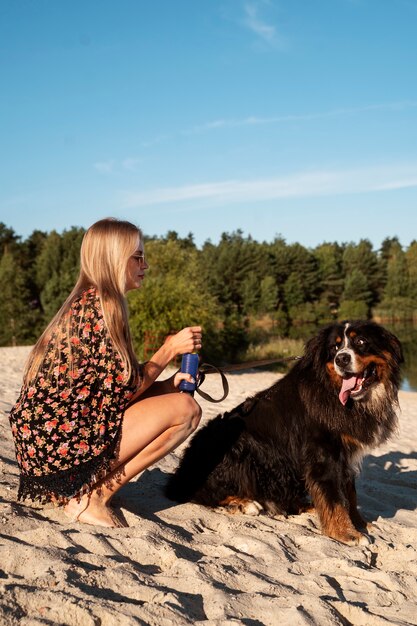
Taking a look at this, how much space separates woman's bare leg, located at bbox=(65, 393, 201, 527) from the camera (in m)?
3.46

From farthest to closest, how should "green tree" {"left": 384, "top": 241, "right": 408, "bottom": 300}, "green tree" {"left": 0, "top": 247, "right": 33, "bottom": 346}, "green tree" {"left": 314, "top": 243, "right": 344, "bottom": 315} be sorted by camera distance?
"green tree" {"left": 314, "top": 243, "right": 344, "bottom": 315} < "green tree" {"left": 384, "top": 241, "right": 408, "bottom": 300} < "green tree" {"left": 0, "top": 247, "right": 33, "bottom": 346}

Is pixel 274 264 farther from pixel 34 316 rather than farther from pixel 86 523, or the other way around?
pixel 86 523

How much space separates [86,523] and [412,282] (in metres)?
68.2

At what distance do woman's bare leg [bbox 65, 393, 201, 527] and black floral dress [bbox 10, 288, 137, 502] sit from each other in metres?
0.07

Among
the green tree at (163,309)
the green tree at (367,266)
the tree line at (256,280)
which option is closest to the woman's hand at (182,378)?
the green tree at (163,309)

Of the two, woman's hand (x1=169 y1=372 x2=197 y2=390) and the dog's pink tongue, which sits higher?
woman's hand (x1=169 y1=372 x2=197 y2=390)

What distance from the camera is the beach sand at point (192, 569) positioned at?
238cm

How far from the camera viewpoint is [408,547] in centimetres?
375

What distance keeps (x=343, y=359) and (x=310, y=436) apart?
0.58 metres

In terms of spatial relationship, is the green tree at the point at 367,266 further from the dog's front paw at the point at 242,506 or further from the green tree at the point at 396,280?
the dog's front paw at the point at 242,506

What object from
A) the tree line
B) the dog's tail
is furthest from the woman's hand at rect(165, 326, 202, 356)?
the tree line

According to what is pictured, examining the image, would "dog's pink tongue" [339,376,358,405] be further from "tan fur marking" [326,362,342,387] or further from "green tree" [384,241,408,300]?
"green tree" [384,241,408,300]

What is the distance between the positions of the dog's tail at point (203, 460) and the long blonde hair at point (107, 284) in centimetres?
110

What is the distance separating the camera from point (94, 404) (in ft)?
11.2
